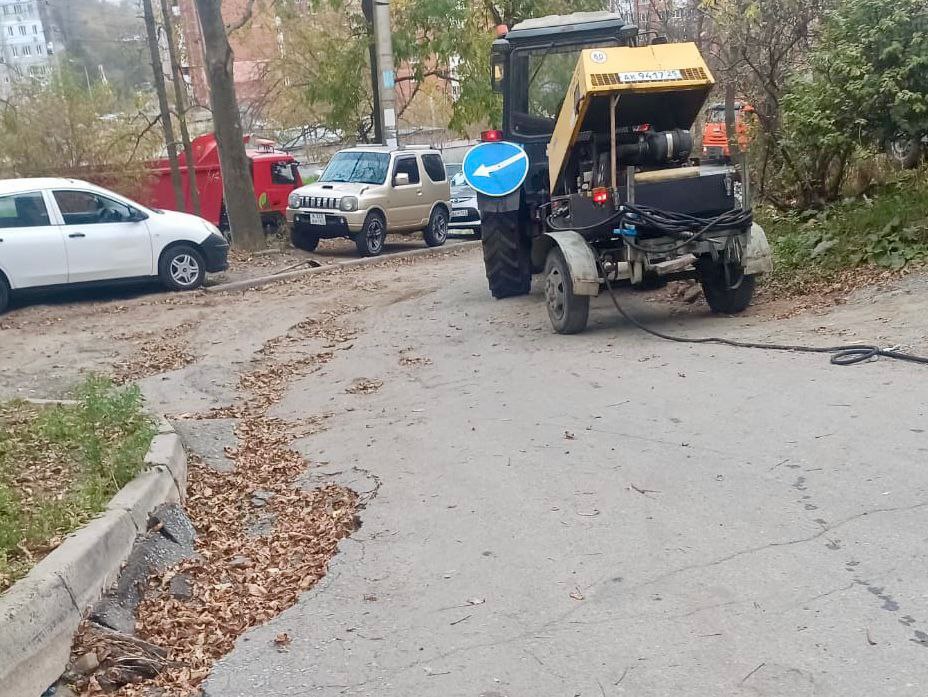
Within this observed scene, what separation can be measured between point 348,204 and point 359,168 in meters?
1.41

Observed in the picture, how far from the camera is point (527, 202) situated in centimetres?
1228

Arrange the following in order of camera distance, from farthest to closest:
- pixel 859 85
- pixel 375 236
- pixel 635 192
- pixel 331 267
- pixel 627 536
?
pixel 375 236 → pixel 331 267 → pixel 859 85 → pixel 635 192 → pixel 627 536

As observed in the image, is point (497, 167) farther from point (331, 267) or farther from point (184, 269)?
point (331, 267)

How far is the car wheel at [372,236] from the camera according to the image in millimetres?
19391

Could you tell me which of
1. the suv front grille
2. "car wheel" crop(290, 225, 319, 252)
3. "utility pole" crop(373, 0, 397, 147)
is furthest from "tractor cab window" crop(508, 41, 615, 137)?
"utility pole" crop(373, 0, 397, 147)

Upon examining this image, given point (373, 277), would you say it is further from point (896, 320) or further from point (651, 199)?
point (896, 320)

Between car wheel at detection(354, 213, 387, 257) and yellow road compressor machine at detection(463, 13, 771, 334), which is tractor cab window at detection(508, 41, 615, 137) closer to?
yellow road compressor machine at detection(463, 13, 771, 334)

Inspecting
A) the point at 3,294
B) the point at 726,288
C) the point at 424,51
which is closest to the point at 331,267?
the point at 3,294

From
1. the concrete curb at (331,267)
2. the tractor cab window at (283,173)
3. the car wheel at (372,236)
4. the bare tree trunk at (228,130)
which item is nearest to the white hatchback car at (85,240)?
the concrete curb at (331,267)

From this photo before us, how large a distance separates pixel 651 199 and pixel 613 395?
268 cm

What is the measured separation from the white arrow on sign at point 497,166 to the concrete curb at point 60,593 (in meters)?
6.83

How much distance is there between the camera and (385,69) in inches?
819

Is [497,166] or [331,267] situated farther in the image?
[331,267]

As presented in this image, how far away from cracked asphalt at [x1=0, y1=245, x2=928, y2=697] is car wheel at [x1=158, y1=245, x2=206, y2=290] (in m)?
4.84
